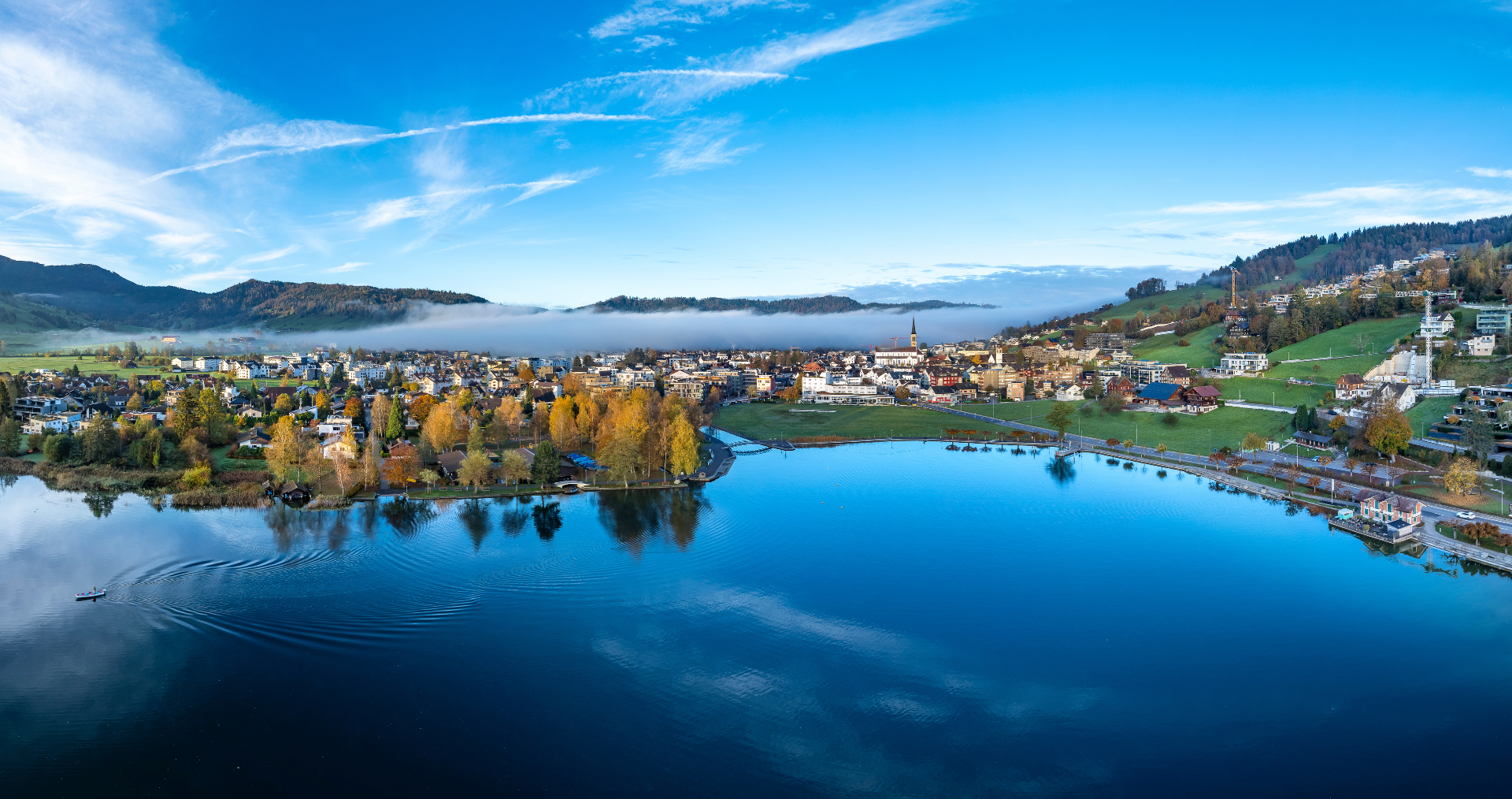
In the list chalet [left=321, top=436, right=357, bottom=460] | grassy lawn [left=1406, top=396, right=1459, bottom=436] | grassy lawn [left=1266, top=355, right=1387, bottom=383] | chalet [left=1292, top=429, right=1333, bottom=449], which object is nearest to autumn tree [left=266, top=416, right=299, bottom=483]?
chalet [left=321, top=436, right=357, bottom=460]

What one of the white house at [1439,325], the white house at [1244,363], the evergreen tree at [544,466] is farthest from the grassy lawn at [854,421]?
the white house at [1439,325]

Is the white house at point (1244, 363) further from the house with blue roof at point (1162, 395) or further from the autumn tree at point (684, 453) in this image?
the autumn tree at point (684, 453)

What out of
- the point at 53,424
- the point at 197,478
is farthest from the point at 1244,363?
the point at 53,424

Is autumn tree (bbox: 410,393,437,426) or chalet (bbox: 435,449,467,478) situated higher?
Result: autumn tree (bbox: 410,393,437,426)

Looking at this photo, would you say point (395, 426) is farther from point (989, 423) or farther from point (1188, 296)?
point (1188, 296)

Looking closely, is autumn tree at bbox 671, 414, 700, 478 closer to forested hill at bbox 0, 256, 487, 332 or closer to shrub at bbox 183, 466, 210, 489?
shrub at bbox 183, 466, 210, 489

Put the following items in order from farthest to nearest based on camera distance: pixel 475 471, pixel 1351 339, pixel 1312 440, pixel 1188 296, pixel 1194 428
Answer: pixel 1188 296, pixel 1351 339, pixel 1194 428, pixel 1312 440, pixel 475 471

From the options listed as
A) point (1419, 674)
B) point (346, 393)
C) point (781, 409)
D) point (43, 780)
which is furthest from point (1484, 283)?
point (346, 393)
